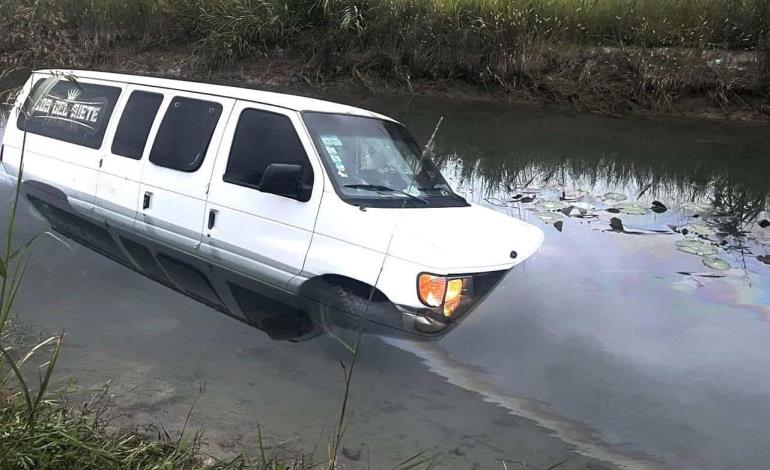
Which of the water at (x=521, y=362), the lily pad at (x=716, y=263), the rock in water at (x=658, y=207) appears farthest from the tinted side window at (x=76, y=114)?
the rock in water at (x=658, y=207)

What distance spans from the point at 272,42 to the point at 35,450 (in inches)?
601

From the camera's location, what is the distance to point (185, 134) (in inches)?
254

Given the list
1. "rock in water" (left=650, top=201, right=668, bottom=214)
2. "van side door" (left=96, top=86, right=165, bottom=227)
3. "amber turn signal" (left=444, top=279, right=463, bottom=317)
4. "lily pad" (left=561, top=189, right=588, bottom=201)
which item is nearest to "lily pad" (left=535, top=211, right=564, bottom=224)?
"lily pad" (left=561, top=189, right=588, bottom=201)

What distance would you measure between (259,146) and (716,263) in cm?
449

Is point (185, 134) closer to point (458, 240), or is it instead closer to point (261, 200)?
point (261, 200)

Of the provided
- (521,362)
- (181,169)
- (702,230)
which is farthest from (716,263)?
(181,169)

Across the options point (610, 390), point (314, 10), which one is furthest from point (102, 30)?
point (610, 390)

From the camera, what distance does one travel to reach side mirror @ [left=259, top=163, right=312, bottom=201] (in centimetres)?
536

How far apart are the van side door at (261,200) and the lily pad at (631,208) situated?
4600mm

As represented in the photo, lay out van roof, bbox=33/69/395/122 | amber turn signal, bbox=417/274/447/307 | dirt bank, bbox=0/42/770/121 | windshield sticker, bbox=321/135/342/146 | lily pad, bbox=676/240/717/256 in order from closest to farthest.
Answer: amber turn signal, bbox=417/274/447/307 → windshield sticker, bbox=321/135/342/146 → van roof, bbox=33/69/395/122 → lily pad, bbox=676/240/717/256 → dirt bank, bbox=0/42/770/121

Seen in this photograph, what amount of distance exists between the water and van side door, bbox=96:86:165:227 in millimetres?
611

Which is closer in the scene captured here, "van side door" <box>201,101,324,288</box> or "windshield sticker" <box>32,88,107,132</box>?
"van side door" <box>201,101,324,288</box>

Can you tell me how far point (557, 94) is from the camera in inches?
567

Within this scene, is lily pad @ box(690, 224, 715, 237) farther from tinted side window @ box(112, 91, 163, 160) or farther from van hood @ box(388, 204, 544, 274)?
tinted side window @ box(112, 91, 163, 160)
